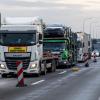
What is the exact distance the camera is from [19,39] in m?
30.4

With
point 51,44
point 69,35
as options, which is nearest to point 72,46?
point 69,35

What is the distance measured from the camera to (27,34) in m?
30.5

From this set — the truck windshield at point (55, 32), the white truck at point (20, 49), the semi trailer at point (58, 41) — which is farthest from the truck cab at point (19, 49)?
the truck windshield at point (55, 32)

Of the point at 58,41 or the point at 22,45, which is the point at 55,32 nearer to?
the point at 58,41

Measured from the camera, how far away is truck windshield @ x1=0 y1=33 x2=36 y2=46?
30.4 m

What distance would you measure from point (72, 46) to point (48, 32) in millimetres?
6939

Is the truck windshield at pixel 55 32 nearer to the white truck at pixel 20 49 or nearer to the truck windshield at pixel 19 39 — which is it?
the white truck at pixel 20 49

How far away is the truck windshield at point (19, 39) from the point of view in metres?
30.4

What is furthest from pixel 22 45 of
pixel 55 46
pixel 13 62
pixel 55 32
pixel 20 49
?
pixel 55 32

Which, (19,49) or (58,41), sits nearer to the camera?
(19,49)

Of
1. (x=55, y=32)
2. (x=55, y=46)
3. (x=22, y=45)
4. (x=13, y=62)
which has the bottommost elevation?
(x=13, y=62)

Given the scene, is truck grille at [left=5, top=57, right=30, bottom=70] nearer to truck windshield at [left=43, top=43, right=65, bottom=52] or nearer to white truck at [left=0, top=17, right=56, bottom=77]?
white truck at [left=0, top=17, right=56, bottom=77]

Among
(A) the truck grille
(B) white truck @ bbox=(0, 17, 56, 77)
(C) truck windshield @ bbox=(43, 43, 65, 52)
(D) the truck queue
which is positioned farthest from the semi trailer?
(A) the truck grille

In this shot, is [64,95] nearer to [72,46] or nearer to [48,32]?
[48,32]
